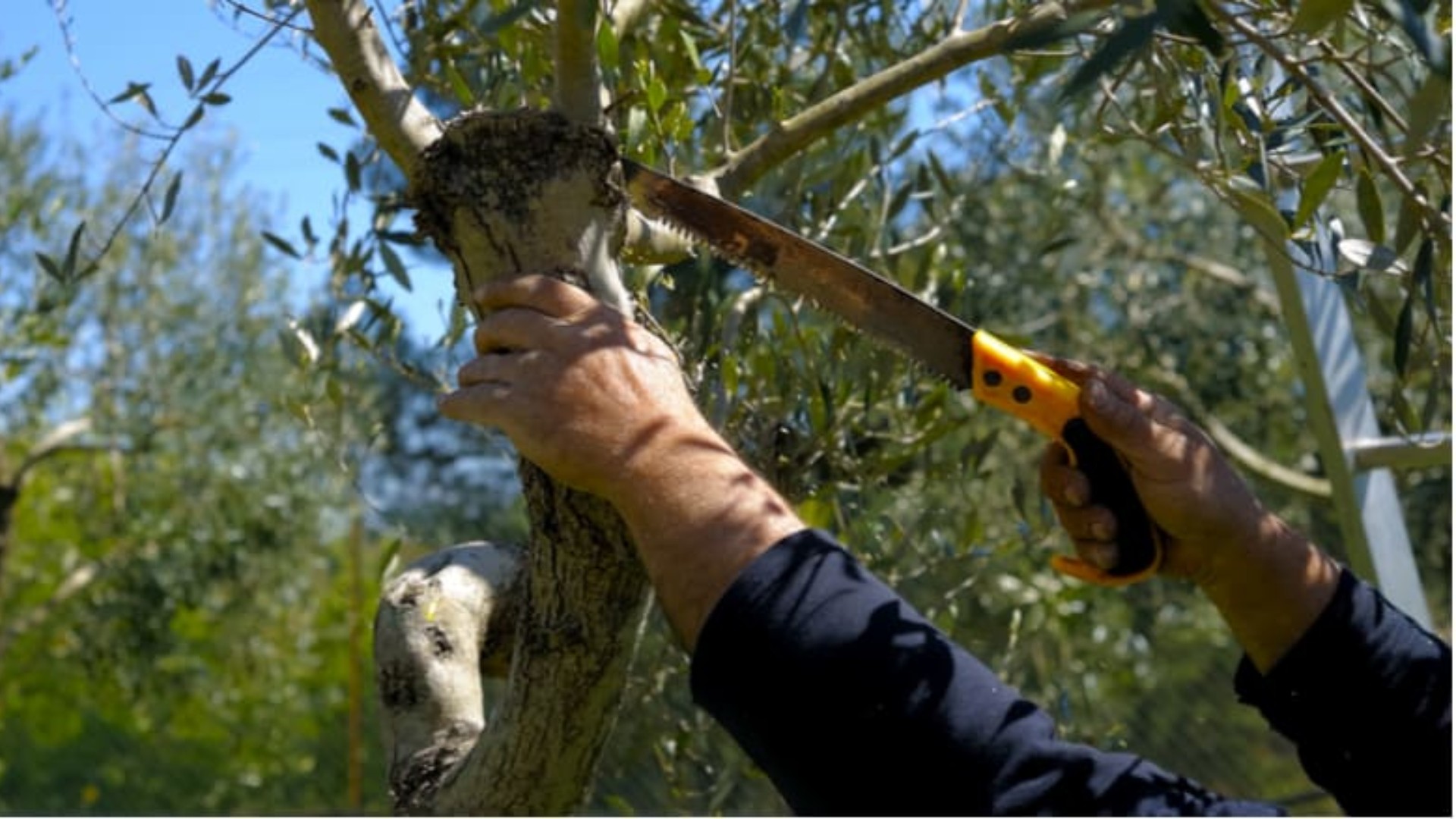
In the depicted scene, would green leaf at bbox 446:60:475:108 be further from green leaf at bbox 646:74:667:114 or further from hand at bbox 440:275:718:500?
hand at bbox 440:275:718:500

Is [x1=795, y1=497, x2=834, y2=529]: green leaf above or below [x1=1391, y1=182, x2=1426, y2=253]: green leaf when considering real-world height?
below

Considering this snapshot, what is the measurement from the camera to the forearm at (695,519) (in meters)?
1.38

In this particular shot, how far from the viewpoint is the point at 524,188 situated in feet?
6.01

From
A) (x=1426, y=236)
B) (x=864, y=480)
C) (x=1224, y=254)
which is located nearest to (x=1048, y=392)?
(x=1426, y=236)

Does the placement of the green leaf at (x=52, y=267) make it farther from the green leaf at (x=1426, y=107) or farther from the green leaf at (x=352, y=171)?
the green leaf at (x=1426, y=107)

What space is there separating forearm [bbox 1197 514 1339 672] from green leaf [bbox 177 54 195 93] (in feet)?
5.34

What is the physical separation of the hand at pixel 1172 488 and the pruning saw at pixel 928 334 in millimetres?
18

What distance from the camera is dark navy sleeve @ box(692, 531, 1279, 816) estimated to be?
4.36 ft

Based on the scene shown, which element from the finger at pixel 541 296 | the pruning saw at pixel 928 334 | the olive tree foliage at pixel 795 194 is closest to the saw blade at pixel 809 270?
the pruning saw at pixel 928 334

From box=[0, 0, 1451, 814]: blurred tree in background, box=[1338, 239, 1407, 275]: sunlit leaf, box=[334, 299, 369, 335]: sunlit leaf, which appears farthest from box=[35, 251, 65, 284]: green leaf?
box=[1338, 239, 1407, 275]: sunlit leaf

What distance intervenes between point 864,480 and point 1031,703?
1676 millimetres

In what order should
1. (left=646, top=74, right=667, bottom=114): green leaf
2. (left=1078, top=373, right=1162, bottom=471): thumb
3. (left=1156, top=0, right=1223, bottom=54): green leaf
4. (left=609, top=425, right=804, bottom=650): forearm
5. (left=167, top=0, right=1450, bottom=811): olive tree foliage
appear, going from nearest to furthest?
1. (left=1156, top=0, right=1223, bottom=54): green leaf
2. (left=609, top=425, right=804, bottom=650): forearm
3. (left=1078, top=373, right=1162, bottom=471): thumb
4. (left=167, top=0, right=1450, bottom=811): olive tree foliage
5. (left=646, top=74, right=667, bottom=114): green leaf

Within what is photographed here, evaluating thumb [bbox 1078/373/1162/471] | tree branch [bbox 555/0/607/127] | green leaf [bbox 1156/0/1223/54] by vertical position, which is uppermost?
tree branch [bbox 555/0/607/127]

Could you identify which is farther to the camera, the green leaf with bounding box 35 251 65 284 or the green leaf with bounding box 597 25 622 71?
the green leaf with bounding box 35 251 65 284
